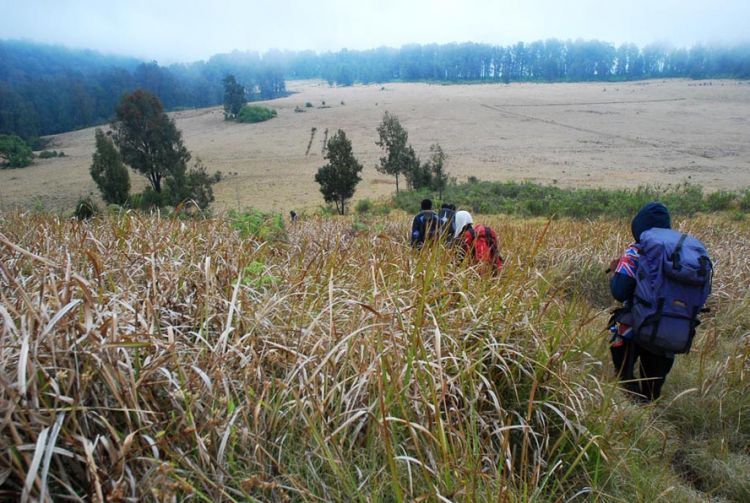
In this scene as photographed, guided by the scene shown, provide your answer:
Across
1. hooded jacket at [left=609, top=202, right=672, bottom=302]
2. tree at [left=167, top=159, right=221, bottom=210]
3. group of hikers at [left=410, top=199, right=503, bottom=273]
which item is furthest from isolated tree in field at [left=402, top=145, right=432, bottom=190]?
hooded jacket at [left=609, top=202, right=672, bottom=302]

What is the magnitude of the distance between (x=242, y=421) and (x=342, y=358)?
0.55 metres

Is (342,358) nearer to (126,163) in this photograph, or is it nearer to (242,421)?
(242,421)

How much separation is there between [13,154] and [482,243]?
76.5 meters

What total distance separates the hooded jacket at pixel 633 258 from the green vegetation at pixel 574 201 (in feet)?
34.2

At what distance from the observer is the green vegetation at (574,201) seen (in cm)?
1864

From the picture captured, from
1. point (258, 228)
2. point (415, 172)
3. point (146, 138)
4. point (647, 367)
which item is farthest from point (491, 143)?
point (647, 367)

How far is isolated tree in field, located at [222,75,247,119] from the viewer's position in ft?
286

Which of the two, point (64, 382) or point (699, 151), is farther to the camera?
point (699, 151)

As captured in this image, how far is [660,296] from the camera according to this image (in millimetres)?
2912

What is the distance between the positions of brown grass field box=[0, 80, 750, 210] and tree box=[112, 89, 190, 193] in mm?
5395

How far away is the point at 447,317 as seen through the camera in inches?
94.7

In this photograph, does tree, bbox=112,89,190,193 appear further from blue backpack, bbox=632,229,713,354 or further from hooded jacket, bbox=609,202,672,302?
blue backpack, bbox=632,229,713,354

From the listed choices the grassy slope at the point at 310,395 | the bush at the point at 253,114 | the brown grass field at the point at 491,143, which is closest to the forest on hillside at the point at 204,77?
the brown grass field at the point at 491,143

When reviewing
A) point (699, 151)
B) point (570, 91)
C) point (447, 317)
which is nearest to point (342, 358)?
point (447, 317)
